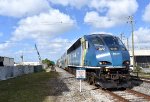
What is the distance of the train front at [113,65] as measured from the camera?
2048 cm

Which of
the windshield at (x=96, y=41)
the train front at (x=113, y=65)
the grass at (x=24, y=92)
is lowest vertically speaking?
the grass at (x=24, y=92)

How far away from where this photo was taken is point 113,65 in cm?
2059

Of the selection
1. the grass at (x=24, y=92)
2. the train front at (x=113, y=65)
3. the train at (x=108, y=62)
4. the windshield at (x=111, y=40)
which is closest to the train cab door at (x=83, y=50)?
the train at (x=108, y=62)

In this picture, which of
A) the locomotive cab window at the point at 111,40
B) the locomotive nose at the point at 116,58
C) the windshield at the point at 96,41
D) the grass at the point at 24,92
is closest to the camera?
the grass at the point at 24,92

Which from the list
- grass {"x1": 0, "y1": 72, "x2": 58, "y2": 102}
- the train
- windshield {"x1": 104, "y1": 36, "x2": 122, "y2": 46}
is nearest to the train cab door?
the train

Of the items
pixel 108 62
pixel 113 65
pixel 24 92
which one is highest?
pixel 108 62

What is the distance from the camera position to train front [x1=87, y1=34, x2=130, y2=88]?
20.5 meters

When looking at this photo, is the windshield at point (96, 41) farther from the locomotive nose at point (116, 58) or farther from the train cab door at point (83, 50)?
the locomotive nose at point (116, 58)

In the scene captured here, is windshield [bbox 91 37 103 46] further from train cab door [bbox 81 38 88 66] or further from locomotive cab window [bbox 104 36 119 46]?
train cab door [bbox 81 38 88 66]

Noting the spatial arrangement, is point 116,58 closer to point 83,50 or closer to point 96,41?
point 96,41

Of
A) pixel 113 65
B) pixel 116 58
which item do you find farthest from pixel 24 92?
pixel 116 58

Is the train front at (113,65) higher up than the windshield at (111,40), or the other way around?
the windshield at (111,40)

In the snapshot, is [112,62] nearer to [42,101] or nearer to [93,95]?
[93,95]

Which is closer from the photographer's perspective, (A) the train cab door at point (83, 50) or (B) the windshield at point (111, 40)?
(B) the windshield at point (111, 40)
